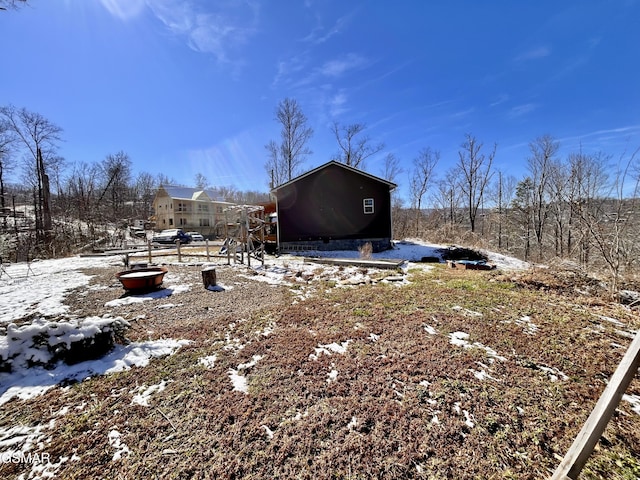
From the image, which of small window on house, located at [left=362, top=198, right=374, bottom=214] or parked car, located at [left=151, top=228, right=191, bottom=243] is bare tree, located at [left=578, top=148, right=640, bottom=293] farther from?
parked car, located at [left=151, top=228, right=191, bottom=243]

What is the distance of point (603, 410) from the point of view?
155 cm

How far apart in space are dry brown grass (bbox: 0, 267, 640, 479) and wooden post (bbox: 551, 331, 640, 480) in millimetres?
431

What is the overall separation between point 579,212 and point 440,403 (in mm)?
6912

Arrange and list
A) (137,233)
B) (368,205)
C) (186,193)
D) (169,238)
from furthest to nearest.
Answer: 1. (186,193)
2. (137,233)
3. (169,238)
4. (368,205)

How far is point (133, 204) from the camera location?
141 ft

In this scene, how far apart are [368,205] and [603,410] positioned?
13827 mm

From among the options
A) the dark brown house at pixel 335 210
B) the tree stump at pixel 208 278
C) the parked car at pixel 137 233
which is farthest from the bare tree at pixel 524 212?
the parked car at pixel 137 233

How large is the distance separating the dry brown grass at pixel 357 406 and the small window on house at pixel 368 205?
10724mm

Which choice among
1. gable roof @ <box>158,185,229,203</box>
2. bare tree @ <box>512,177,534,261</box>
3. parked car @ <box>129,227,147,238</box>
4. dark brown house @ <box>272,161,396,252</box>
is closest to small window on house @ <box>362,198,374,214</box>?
dark brown house @ <box>272,161,396,252</box>

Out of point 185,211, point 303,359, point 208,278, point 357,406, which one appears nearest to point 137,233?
point 185,211

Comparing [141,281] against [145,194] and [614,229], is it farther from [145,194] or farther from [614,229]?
[145,194]

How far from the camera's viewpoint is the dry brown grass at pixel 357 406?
6.55 ft

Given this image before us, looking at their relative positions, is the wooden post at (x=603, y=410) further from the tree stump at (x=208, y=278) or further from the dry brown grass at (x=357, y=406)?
the tree stump at (x=208, y=278)

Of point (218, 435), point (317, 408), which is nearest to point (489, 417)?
point (317, 408)
